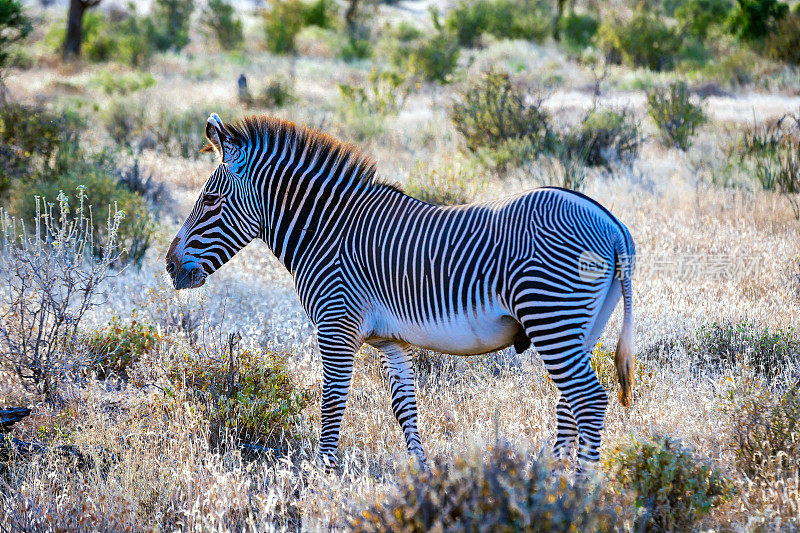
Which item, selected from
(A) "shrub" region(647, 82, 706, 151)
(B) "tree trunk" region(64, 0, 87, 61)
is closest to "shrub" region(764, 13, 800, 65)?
(A) "shrub" region(647, 82, 706, 151)

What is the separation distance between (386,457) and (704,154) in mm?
9805

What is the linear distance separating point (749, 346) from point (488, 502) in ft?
13.0

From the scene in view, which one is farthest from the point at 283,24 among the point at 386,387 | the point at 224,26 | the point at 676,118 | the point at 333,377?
the point at 333,377

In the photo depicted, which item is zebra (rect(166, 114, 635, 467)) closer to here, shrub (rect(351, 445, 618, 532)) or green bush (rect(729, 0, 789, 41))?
shrub (rect(351, 445, 618, 532))

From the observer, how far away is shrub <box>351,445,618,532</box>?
8.52 ft

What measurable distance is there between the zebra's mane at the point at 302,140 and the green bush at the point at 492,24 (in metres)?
36.6

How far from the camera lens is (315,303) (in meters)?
4.19

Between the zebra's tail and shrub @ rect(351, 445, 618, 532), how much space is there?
115cm

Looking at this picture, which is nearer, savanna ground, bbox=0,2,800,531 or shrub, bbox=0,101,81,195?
savanna ground, bbox=0,2,800,531

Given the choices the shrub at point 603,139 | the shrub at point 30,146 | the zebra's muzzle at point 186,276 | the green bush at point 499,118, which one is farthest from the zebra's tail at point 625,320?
the shrub at point 30,146

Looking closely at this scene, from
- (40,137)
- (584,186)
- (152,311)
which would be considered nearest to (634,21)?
(584,186)

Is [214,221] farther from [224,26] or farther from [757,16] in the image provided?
[224,26]

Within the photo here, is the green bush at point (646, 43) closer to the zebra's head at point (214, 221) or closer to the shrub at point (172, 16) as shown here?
the shrub at point (172, 16)

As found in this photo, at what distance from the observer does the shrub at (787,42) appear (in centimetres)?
2314
